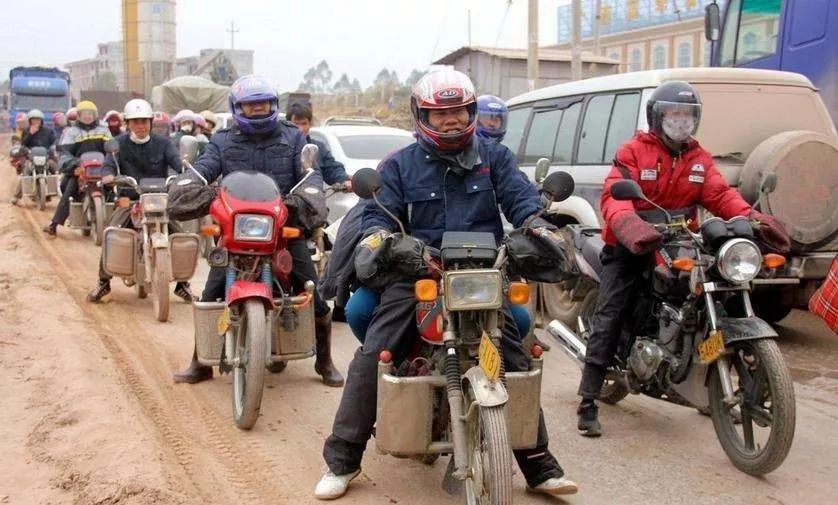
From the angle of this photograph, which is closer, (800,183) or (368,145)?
(800,183)

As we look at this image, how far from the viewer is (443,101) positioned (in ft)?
13.5

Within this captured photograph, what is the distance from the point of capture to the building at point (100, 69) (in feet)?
264

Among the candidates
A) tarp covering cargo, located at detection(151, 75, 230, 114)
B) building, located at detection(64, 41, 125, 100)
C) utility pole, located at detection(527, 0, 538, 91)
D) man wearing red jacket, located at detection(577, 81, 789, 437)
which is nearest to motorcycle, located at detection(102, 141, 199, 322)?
man wearing red jacket, located at detection(577, 81, 789, 437)

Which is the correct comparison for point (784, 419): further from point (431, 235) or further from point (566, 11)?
point (566, 11)

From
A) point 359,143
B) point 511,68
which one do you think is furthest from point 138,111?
point 511,68

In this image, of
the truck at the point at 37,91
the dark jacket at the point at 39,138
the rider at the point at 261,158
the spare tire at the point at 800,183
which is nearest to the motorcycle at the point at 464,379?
the rider at the point at 261,158

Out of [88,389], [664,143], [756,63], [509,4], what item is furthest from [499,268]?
[509,4]

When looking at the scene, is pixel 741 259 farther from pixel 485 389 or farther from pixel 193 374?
pixel 193 374

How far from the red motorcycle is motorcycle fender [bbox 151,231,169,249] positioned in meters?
2.57

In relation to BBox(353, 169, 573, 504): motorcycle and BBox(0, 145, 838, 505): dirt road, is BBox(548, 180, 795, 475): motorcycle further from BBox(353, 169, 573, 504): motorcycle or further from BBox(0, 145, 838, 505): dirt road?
BBox(353, 169, 573, 504): motorcycle

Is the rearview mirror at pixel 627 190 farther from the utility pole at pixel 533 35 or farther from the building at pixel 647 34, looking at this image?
the building at pixel 647 34

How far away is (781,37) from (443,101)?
23.3 ft

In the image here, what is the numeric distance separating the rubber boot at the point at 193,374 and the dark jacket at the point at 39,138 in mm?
13519

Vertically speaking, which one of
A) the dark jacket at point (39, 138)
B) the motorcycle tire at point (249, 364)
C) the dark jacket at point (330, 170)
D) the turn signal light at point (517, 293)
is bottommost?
the motorcycle tire at point (249, 364)
